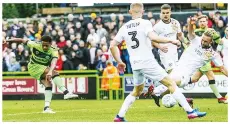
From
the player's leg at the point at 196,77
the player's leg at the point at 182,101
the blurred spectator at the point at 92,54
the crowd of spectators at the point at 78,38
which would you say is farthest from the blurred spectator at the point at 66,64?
the player's leg at the point at 182,101

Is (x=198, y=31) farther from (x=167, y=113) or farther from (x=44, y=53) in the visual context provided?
(x=44, y=53)

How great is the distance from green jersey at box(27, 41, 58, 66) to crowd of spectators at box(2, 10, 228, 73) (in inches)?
376

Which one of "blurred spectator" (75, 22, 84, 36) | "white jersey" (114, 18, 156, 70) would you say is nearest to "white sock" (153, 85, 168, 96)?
"white jersey" (114, 18, 156, 70)

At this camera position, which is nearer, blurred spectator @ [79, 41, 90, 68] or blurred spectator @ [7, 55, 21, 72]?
blurred spectator @ [79, 41, 90, 68]

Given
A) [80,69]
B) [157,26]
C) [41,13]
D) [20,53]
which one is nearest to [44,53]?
[157,26]

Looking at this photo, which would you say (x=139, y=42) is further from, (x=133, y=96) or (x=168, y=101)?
(x=168, y=101)

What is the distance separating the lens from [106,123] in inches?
592

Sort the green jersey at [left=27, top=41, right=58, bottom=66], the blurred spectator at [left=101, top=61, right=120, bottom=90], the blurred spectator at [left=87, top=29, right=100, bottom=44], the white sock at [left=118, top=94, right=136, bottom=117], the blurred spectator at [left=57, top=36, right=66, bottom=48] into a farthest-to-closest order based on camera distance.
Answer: the blurred spectator at [left=57, top=36, right=66, bottom=48] → the blurred spectator at [left=87, top=29, right=100, bottom=44] → the blurred spectator at [left=101, top=61, right=120, bottom=90] → the green jersey at [left=27, top=41, right=58, bottom=66] → the white sock at [left=118, top=94, right=136, bottom=117]

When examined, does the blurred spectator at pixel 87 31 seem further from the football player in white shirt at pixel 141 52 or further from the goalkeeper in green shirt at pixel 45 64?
the football player in white shirt at pixel 141 52

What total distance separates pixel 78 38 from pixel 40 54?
11.4 metres

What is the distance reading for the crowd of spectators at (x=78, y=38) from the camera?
30.3 metres

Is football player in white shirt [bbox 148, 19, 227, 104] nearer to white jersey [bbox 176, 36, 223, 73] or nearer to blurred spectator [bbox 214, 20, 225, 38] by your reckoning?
white jersey [bbox 176, 36, 223, 73]

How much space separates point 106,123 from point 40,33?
18186 millimetres

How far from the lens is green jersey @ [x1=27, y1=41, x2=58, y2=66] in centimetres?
2000
